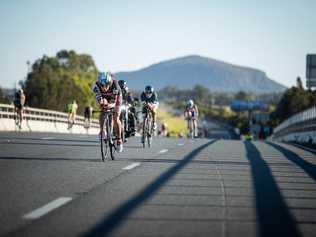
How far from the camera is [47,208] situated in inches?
344

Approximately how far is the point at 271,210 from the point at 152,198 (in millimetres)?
1641

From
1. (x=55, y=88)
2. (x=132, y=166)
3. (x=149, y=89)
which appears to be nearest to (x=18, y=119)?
(x=149, y=89)

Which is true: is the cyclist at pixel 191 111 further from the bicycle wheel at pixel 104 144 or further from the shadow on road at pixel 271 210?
the shadow on road at pixel 271 210

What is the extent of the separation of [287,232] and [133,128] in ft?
49.4

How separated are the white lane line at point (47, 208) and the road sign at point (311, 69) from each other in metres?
40.1

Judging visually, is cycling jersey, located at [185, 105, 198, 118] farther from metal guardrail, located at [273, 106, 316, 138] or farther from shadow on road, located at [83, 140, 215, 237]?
shadow on road, located at [83, 140, 215, 237]

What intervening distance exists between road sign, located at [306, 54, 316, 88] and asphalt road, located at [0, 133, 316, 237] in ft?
107

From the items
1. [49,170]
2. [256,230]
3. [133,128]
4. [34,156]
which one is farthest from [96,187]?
[133,128]

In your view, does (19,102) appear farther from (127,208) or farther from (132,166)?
(127,208)

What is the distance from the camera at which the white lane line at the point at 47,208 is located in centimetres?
814

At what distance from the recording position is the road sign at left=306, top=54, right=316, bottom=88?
4822 centimetres

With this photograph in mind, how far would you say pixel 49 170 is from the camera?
13523 millimetres

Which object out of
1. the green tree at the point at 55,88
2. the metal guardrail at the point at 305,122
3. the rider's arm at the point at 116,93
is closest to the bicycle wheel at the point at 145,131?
the rider's arm at the point at 116,93

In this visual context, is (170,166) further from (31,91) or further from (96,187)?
(31,91)
